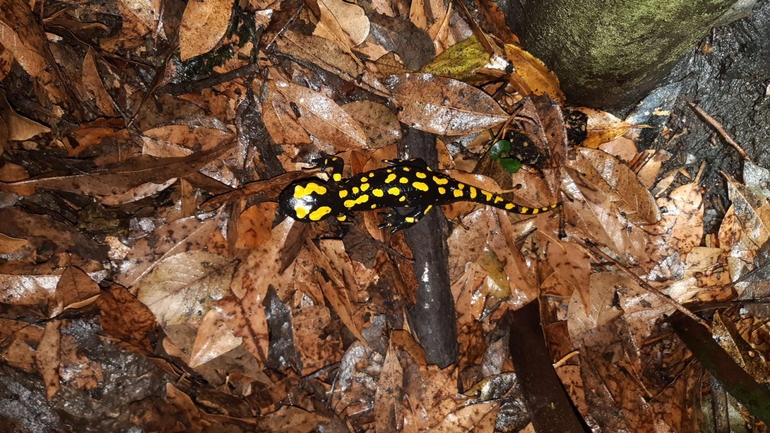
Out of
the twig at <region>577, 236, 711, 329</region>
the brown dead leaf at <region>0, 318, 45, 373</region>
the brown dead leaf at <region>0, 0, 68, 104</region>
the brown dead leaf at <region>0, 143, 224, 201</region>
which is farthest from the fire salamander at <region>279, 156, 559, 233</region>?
the brown dead leaf at <region>0, 318, 45, 373</region>

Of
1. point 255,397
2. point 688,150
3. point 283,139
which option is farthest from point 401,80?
point 255,397

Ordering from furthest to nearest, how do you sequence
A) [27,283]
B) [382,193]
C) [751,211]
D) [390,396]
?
[751,211], [390,396], [382,193], [27,283]

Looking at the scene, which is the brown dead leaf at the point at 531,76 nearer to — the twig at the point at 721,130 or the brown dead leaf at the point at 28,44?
the twig at the point at 721,130

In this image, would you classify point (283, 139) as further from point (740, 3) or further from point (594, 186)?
point (740, 3)

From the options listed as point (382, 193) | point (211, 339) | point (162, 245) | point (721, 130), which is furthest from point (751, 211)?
point (162, 245)

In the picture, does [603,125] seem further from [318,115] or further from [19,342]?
[19,342]

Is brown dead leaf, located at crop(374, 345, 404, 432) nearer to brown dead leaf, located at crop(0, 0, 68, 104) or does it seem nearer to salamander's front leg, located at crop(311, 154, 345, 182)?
salamander's front leg, located at crop(311, 154, 345, 182)
